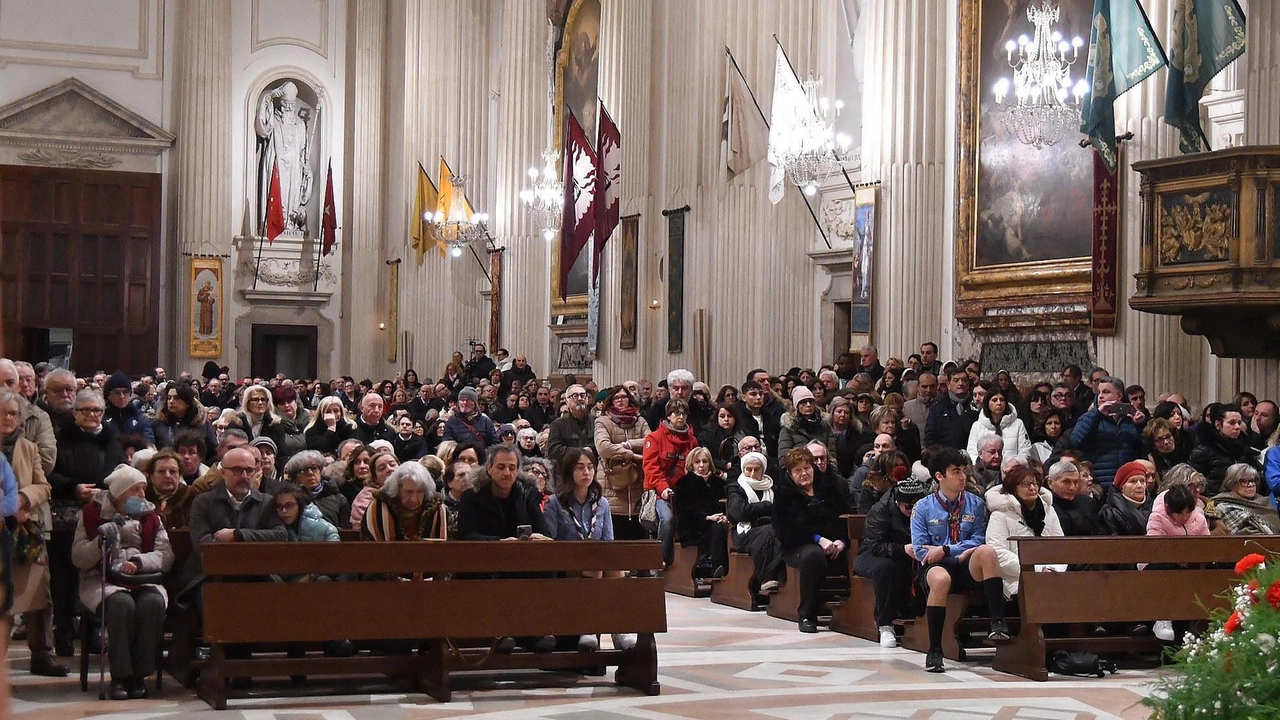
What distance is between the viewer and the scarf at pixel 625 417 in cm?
1394

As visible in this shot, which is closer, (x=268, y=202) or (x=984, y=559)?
(x=984, y=559)

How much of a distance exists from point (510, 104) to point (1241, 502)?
2106cm

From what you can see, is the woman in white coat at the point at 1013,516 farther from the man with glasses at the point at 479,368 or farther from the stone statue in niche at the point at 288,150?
the stone statue in niche at the point at 288,150

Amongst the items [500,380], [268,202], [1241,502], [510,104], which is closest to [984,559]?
[1241,502]

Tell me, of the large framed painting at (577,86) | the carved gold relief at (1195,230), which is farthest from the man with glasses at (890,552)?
the large framed painting at (577,86)

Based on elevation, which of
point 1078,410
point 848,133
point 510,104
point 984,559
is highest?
point 510,104

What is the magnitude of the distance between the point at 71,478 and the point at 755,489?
15.8 ft

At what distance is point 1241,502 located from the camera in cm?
1006

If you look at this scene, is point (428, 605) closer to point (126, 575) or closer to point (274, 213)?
point (126, 575)

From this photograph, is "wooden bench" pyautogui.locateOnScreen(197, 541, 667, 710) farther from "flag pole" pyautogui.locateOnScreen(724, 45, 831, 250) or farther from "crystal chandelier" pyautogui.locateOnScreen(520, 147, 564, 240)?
"crystal chandelier" pyautogui.locateOnScreen(520, 147, 564, 240)

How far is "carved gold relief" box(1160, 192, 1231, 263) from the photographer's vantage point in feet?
38.3

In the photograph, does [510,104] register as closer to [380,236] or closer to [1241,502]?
[380,236]

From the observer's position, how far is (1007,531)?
9.27 m

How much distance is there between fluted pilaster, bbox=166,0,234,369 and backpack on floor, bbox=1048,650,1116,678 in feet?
90.6
